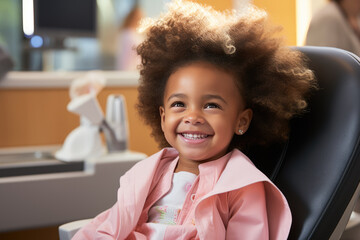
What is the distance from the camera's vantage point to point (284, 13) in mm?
3029

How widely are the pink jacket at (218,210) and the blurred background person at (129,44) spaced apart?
5.45 feet

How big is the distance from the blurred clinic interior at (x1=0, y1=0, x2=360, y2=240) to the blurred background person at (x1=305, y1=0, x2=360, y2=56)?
0.09 feet

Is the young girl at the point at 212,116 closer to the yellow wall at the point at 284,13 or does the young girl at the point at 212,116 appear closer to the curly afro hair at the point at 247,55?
the curly afro hair at the point at 247,55

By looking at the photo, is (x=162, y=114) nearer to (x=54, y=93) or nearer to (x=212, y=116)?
(x=212, y=116)

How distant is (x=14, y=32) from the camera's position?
361cm

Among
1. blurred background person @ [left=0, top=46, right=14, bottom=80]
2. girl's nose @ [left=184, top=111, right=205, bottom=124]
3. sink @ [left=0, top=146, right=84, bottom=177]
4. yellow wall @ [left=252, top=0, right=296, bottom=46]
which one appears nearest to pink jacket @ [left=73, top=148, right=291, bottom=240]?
girl's nose @ [left=184, top=111, right=205, bottom=124]

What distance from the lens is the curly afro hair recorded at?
115 cm

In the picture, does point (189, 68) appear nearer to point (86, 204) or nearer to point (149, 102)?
point (149, 102)

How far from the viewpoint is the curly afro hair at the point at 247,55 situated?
45.3 inches

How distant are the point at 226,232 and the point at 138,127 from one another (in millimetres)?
1565

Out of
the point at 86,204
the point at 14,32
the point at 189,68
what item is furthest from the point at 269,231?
the point at 14,32

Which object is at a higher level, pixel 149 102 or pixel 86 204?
pixel 149 102

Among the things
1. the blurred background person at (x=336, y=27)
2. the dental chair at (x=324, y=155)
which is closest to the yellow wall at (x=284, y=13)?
the blurred background person at (x=336, y=27)

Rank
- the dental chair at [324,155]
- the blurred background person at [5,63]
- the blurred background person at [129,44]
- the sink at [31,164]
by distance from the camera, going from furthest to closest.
→ the blurred background person at [129,44] < the blurred background person at [5,63] < the sink at [31,164] < the dental chair at [324,155]
